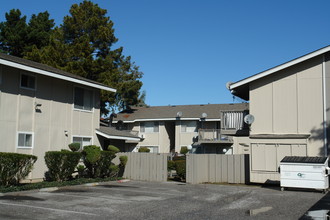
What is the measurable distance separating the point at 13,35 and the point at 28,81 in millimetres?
21122

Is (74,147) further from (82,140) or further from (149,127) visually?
(149,127)

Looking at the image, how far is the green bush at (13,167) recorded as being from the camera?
14367 millimetres

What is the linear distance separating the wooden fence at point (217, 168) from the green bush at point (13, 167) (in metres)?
8.06

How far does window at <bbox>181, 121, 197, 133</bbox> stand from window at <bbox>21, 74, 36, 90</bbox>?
22.8m

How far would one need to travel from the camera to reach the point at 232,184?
63.5ft

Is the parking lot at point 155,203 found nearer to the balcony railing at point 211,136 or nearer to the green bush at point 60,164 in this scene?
the green bush at point 60,164

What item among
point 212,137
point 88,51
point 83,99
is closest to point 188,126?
point 212,137

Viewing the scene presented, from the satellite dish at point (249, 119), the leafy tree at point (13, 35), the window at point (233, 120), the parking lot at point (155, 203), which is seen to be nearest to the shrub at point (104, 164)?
the parking lot at point (155, 203)

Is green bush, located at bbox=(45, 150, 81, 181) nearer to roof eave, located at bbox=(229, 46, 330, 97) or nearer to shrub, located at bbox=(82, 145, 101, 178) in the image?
shrub, located at bbox=(82, 145, 101, 178)

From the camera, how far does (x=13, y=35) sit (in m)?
36.8

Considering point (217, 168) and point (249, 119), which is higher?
point (249, 119)

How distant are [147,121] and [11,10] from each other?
17956mm

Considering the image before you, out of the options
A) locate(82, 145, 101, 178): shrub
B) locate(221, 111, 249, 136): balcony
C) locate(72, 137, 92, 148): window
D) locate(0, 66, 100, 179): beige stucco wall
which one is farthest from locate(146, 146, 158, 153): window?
locate(82, 145, 101, 178): shrub

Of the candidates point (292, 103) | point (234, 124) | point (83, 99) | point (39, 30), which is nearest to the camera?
point (292, 103)
